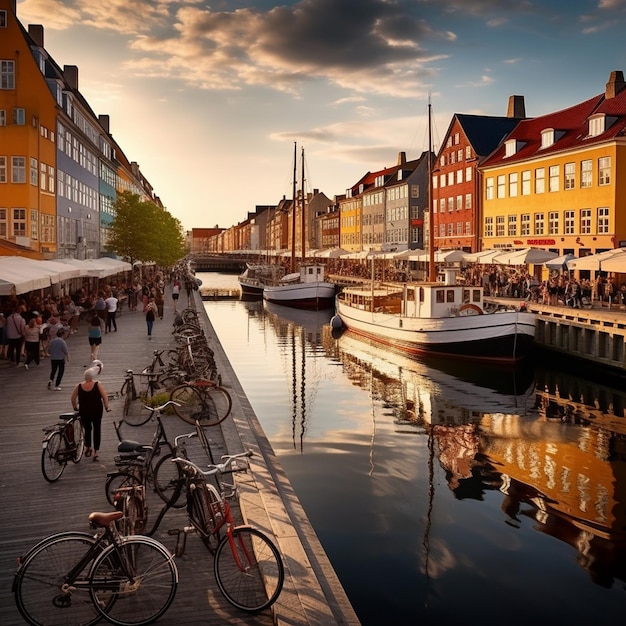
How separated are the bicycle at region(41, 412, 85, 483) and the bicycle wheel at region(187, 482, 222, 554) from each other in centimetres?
370

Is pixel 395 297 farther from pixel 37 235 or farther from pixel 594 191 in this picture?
pixel 37 235

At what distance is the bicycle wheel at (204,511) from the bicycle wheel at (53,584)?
5.42 ft

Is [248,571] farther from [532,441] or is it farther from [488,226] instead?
[488,226]

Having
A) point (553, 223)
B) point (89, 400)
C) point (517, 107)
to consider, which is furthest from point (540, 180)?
point (89, 400)

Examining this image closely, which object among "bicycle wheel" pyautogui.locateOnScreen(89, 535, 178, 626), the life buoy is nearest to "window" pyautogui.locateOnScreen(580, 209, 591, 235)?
the life buoy

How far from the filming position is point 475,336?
113 ft

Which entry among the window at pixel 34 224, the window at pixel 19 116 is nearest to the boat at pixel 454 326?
the window at pixel 34 224

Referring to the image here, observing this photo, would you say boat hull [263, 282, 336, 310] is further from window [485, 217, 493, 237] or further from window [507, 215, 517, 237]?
window [507, 215, 517, 237]

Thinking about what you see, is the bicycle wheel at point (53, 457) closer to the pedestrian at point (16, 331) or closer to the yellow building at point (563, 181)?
the pedestrian at point (16, 331)

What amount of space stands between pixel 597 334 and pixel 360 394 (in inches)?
445

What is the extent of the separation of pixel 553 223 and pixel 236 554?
5041 cm

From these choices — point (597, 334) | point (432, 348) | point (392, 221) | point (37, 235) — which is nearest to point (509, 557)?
point (597, 334)

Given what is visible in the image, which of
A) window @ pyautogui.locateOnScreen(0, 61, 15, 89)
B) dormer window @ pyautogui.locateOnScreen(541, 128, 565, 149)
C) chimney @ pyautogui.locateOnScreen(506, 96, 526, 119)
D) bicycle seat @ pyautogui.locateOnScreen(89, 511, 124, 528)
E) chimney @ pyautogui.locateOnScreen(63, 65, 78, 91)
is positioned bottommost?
bicycle seat @ pyautogui.locateOnScreen(89, 511, 124, 528)

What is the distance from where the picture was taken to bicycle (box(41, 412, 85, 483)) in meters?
11.3
